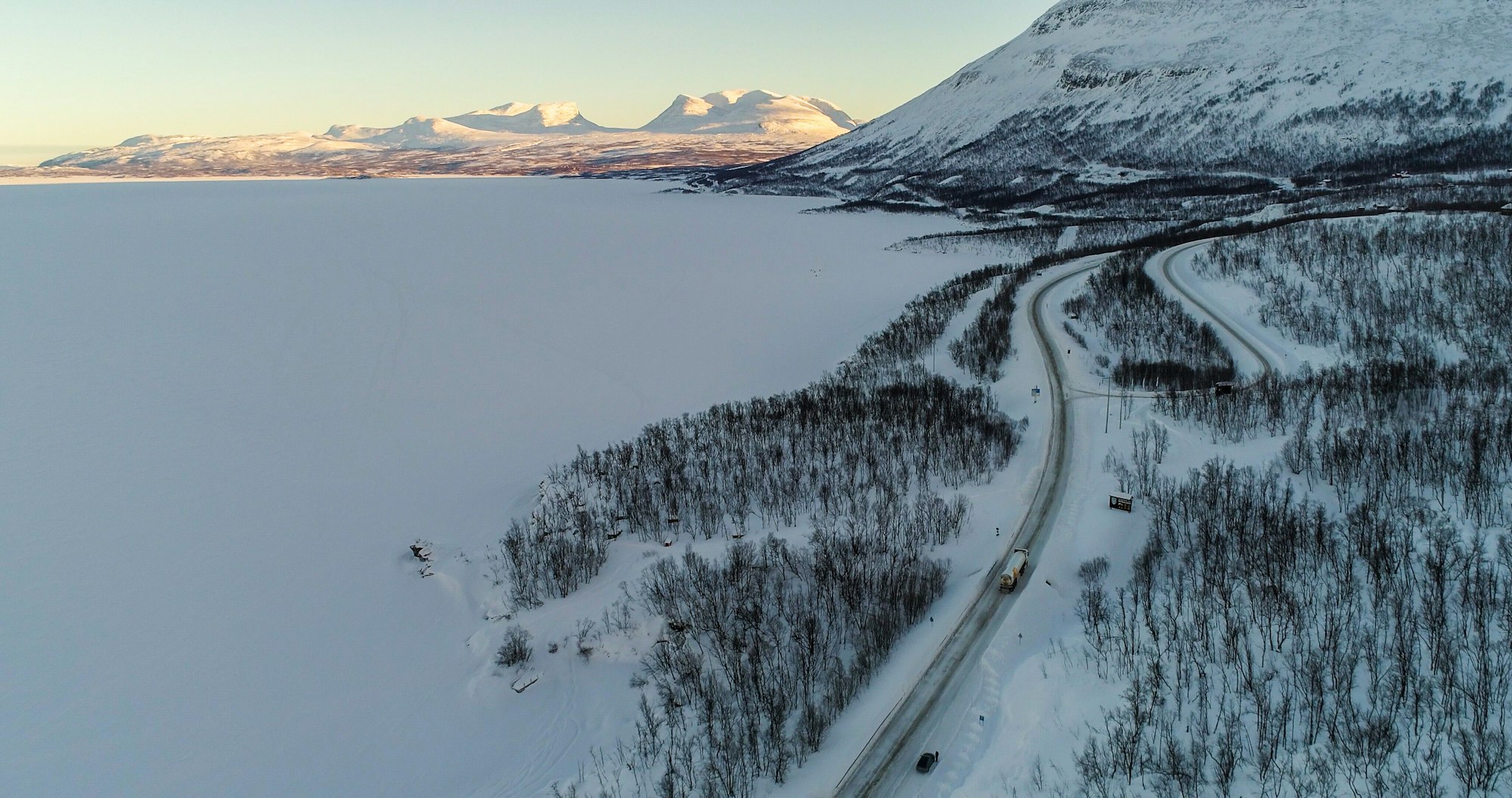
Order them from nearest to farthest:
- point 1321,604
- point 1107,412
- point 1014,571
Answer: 1. point 1321,604
2. point 1014,571
3. point 1107,412

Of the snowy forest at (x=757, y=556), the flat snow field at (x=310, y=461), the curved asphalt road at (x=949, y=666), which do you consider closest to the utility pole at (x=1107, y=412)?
the curved asphalt road at (x=949, y=666)

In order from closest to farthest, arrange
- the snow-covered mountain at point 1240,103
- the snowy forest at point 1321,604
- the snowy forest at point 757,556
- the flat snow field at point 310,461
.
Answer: the snowy forest at point 1321,604, the snowy forest at point 757,556, the flat snow field at point 310,461, the snow-covered mountain at point 1240,103

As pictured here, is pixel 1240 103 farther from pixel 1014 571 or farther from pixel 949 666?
pixel 949 666

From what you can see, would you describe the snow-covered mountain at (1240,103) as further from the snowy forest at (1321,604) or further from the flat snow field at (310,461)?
the snowy forest at (1321,604)

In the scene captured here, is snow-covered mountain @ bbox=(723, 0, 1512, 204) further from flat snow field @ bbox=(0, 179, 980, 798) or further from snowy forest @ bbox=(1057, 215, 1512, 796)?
snowy forest @ bbox=(1057, 215, 1512, 796)

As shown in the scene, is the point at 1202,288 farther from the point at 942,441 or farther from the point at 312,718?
the point at 312,718

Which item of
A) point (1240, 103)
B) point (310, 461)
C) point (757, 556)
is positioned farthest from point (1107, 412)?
point (1240, 103)
